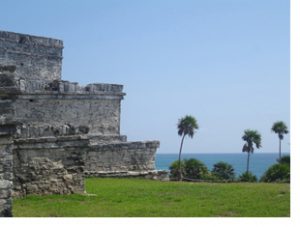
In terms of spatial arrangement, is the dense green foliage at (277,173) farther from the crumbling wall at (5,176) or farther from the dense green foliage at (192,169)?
the crumbling wall at (5,176)

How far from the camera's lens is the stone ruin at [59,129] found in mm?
12820

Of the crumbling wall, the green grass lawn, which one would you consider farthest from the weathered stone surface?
the crumbling wall

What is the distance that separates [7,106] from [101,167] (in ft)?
40.2

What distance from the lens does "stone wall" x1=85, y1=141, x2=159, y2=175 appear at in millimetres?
21484

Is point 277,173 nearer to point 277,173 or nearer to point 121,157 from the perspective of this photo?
point 277,173

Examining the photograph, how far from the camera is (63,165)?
1313cm

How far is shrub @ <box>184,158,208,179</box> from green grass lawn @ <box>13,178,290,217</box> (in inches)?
804

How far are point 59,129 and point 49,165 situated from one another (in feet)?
4.03

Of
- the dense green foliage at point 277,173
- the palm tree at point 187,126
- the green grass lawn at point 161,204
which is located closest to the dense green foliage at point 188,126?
the palm tree at point 187,126

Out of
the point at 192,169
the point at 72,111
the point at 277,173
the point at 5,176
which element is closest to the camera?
the point at 5,176

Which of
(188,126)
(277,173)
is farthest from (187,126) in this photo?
(277,173)

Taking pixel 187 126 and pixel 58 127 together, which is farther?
pixel 187 126

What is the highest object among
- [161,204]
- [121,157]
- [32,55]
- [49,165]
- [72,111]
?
[32,55]

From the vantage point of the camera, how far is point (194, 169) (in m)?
36.1
